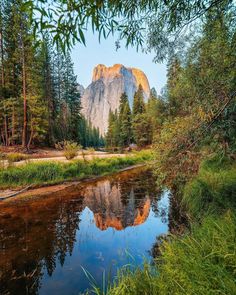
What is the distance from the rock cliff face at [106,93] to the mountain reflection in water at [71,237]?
13461 cm

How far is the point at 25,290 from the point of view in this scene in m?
2.99

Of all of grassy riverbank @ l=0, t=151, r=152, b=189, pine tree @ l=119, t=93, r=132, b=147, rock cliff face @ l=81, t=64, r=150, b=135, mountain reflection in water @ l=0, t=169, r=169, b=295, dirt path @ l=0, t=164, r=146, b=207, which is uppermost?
rock cliff face @ l=81, t=64, r=150, b=135

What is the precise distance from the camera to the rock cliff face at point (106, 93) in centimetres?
14675

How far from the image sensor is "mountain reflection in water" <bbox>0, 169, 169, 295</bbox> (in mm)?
3309

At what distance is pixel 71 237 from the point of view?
4789 millimetres

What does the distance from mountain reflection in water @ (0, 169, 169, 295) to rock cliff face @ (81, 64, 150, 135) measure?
13461 cm

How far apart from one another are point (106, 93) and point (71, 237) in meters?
153

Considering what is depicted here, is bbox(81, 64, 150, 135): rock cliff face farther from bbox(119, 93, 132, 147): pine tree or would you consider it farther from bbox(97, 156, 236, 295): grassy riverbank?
bbox(97, 156, 236, 295): grassy riverbank

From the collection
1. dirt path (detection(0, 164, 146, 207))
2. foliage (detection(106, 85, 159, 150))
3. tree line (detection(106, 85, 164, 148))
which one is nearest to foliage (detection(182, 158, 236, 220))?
dirt path (detection(0, 164, 146, 207))

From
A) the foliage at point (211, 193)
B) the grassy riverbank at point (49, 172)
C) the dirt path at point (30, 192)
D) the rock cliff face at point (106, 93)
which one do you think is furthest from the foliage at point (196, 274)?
the rock cliff face at point (106, 93)

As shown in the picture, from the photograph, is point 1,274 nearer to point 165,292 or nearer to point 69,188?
point 165,292

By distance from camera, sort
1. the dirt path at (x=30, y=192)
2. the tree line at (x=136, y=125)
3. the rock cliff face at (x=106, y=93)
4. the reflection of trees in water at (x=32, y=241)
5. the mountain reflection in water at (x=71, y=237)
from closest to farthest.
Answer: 1. the reflection of trees in water at (x=32, y=241)
2. the mountain reflection in water at (x=71, y=237)
3. the dirt path at (x=30, y=192)
4. the tree line at (x=136, y=125)
5. the rock cliff face at (x=106, y=93)

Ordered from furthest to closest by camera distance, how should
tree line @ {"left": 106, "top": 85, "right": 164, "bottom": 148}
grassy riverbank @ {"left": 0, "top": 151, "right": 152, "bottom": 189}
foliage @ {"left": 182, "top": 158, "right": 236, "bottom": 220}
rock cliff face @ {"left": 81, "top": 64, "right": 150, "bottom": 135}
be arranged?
rock cliff face @ {"left": 81, "top": 64, "right": 150, "bottom": 135} → tree line @ {"left": 106, "top": 85, "right": 164, "bottom": 148} → grassy riverbank @ {"left": 0, "top": 151, "right": 152, "bottom": 189} → foliage @ {"left": 182, "top": 158, "right": 236, "bottom": 220}

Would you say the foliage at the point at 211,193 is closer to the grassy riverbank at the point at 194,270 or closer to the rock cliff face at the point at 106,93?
the grassy riverbank at the point at 194,270
